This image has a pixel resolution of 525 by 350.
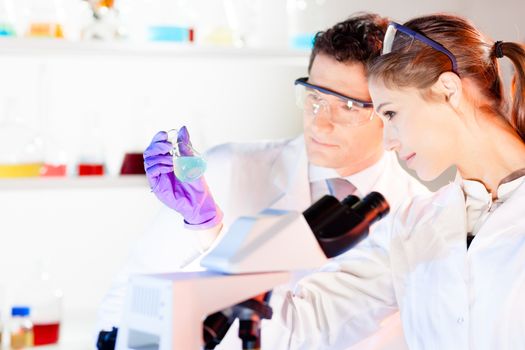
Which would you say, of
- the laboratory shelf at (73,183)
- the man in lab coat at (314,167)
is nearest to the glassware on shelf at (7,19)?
the laboratory shelf at (73,183)

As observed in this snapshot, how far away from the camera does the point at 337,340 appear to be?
189 cm

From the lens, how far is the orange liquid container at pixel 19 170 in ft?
8.84

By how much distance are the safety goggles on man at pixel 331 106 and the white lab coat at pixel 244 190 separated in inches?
10.1

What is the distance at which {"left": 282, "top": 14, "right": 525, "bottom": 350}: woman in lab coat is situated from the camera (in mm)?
1646

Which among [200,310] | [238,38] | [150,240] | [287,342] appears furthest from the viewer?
[238,38]

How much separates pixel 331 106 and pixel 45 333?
126cm

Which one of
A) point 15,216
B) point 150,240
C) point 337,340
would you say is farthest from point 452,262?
point 15,216

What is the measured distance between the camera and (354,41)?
207 cm

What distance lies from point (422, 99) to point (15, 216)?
5.76 feet

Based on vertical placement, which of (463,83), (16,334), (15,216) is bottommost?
(16,334)

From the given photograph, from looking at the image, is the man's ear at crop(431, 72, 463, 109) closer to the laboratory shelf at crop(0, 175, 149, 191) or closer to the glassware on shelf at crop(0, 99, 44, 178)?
the laboratory shelf at crop(0, 175, 149, 191)

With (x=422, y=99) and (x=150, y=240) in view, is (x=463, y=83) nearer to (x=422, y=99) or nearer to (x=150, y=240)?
(x=422, y=99)

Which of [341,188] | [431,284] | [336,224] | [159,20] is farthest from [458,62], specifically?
[159,20]

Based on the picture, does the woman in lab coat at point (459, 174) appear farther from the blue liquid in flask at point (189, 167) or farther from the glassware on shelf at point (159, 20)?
the glassware on shelf at point (159, 20)
